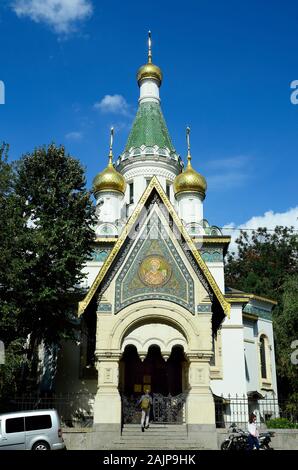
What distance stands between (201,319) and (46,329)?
7242 mm

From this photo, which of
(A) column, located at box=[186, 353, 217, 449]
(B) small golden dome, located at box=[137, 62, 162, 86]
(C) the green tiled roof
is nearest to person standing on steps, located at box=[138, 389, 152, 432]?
(A) column, located at box=[186, 353, 217, 449]

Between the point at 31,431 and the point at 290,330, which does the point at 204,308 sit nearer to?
the point at 31,431

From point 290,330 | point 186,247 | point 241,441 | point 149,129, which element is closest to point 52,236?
point 186,247

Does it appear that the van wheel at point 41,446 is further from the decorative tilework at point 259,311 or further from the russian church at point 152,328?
the decorative tilework at point 259,311

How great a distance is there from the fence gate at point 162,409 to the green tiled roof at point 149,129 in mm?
20198

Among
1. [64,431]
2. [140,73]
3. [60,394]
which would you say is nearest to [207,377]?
[64,431]

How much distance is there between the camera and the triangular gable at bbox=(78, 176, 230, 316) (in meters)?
15.6

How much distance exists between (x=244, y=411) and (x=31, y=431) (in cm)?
1170

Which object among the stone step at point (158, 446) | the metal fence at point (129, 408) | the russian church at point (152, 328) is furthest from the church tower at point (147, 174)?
the stone step at point (158, 446)

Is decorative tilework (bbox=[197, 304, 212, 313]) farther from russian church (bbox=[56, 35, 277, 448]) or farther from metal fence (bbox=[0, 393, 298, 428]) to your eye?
metal fence (bbox=[0, 393, 298, 428])

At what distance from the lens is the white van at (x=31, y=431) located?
515 inches
